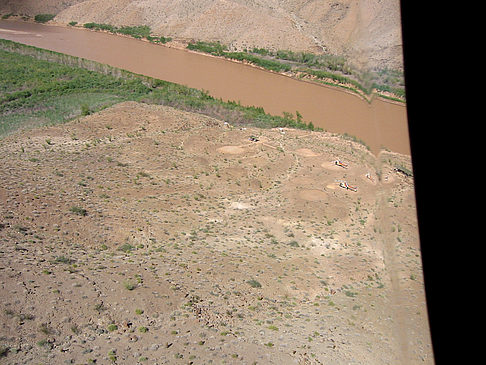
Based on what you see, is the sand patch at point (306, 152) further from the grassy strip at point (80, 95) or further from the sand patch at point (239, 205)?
the sand patch at point (239, 205)

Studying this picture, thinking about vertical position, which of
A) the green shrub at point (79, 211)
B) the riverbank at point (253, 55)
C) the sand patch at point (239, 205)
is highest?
the riverbank at point (253, 55)

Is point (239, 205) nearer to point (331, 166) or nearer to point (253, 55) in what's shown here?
point (331, 166)

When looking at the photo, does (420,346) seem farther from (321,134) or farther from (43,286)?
(321,134)

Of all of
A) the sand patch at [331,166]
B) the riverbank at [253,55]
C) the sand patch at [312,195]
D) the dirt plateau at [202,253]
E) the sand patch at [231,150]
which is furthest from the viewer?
the riverbank at [253,55]

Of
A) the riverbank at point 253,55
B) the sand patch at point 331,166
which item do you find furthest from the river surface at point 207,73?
the sand patch at point 331,166

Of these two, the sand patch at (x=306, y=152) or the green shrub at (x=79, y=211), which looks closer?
A: the green shrub at (x=79, y=211)

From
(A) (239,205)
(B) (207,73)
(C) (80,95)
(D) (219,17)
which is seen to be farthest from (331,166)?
(D) (219,17)

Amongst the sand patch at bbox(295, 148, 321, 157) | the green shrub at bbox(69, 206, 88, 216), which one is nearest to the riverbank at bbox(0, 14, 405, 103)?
the sand patch at bbox(295, 148, 321, 157)
